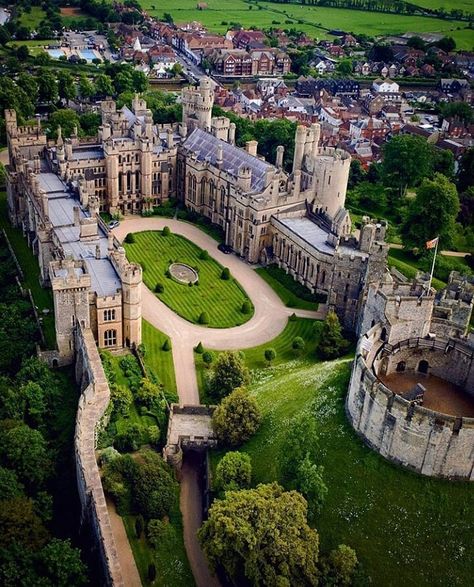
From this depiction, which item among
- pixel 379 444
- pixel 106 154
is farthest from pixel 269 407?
pixel 106 154

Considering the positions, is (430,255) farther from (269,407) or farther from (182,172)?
(269,407)

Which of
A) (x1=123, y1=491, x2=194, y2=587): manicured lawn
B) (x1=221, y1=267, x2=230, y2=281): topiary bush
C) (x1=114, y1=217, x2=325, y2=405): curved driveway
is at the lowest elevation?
(x1=123, y1=491, x2=194, y2=587): manicured lawn

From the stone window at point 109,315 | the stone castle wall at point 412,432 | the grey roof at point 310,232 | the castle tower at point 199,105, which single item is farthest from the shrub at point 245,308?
the castle tower at point 199,105

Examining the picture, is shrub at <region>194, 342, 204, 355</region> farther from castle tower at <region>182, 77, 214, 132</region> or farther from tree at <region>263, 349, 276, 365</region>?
castle tower at <region>182, 77, 214, 132</region>

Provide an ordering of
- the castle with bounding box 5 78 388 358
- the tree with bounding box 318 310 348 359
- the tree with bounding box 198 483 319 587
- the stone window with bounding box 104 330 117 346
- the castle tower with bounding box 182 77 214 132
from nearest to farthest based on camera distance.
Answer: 1. the tree with bounding box 198 483 319 587
2. the castle with bounding box 5 78 388 358
3. the stone window with bounding box 104 330 117 346
4. the tree with bounding box 318 310 348 359
5. the castle tower with bounding box 182 77 214 132

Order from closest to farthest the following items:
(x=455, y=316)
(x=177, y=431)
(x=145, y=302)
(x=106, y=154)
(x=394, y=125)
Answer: (x=177, y=431) → (x=455, y=316) → (x=145, y=302) → (x=106, y=154) → (x=394, y=125)

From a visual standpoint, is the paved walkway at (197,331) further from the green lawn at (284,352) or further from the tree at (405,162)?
the tree at (405,162)

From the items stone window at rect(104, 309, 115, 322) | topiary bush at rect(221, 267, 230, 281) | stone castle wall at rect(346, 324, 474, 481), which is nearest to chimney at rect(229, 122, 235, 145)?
topiary bush at rect(221, 267, 230, 281)
